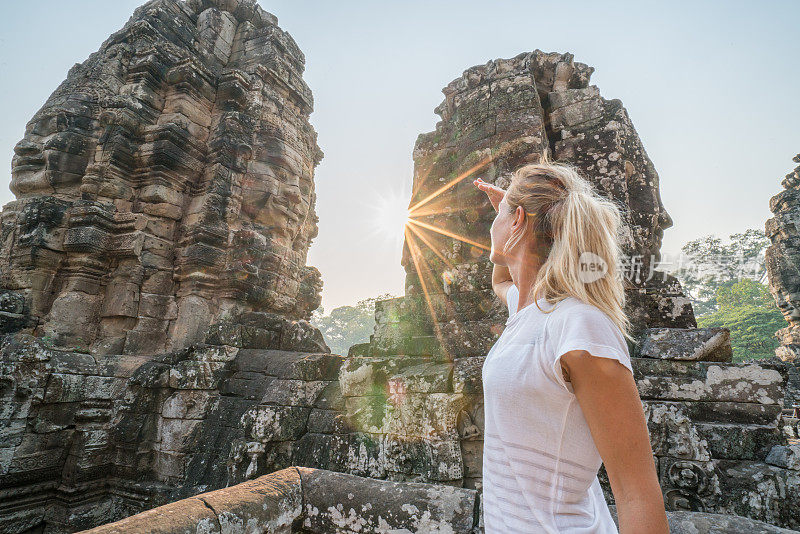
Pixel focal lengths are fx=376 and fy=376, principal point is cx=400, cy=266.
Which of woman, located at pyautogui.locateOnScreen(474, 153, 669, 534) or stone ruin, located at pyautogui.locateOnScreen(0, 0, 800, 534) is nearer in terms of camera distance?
woman, located at pyautogui.locateOnScreen(474, 153, 669, 534)

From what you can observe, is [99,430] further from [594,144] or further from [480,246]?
[594,144]

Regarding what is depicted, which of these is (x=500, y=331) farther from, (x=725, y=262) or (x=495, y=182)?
(x=725, y=262)

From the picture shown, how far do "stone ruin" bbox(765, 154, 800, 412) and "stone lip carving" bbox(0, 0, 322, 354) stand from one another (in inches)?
603

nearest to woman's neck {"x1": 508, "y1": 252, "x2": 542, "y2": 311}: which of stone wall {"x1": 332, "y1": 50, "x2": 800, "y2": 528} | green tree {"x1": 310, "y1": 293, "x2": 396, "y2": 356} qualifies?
stone wall {"x1": 332, "y1": 50, "x2": 800, "y2": 528}

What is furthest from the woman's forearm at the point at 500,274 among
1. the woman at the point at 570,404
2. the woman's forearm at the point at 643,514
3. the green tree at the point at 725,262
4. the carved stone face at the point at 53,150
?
the green tree at the point at 725,262

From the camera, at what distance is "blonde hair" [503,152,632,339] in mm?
A: 1021

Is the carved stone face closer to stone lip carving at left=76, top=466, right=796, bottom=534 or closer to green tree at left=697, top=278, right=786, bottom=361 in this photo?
stone lip carving at left=76, top=466, right=796, bottom=534

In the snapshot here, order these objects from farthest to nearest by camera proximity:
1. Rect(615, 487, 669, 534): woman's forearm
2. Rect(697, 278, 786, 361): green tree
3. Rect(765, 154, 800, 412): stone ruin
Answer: Rect(697, 278, 786, 361): green tree
Rect(765, 154, 800, 412): stone ruin
Rect(615, 487, 669, 534): woman's forearm

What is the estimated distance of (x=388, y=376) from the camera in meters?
3.14

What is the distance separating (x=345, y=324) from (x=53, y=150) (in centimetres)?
5885

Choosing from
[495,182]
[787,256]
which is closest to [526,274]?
[495,182]

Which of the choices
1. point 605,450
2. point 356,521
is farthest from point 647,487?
point 356,521

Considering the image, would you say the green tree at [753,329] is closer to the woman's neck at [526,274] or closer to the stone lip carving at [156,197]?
the stone lip carving at [156,197]

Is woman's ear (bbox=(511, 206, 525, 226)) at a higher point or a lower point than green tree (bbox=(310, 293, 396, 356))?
lower
